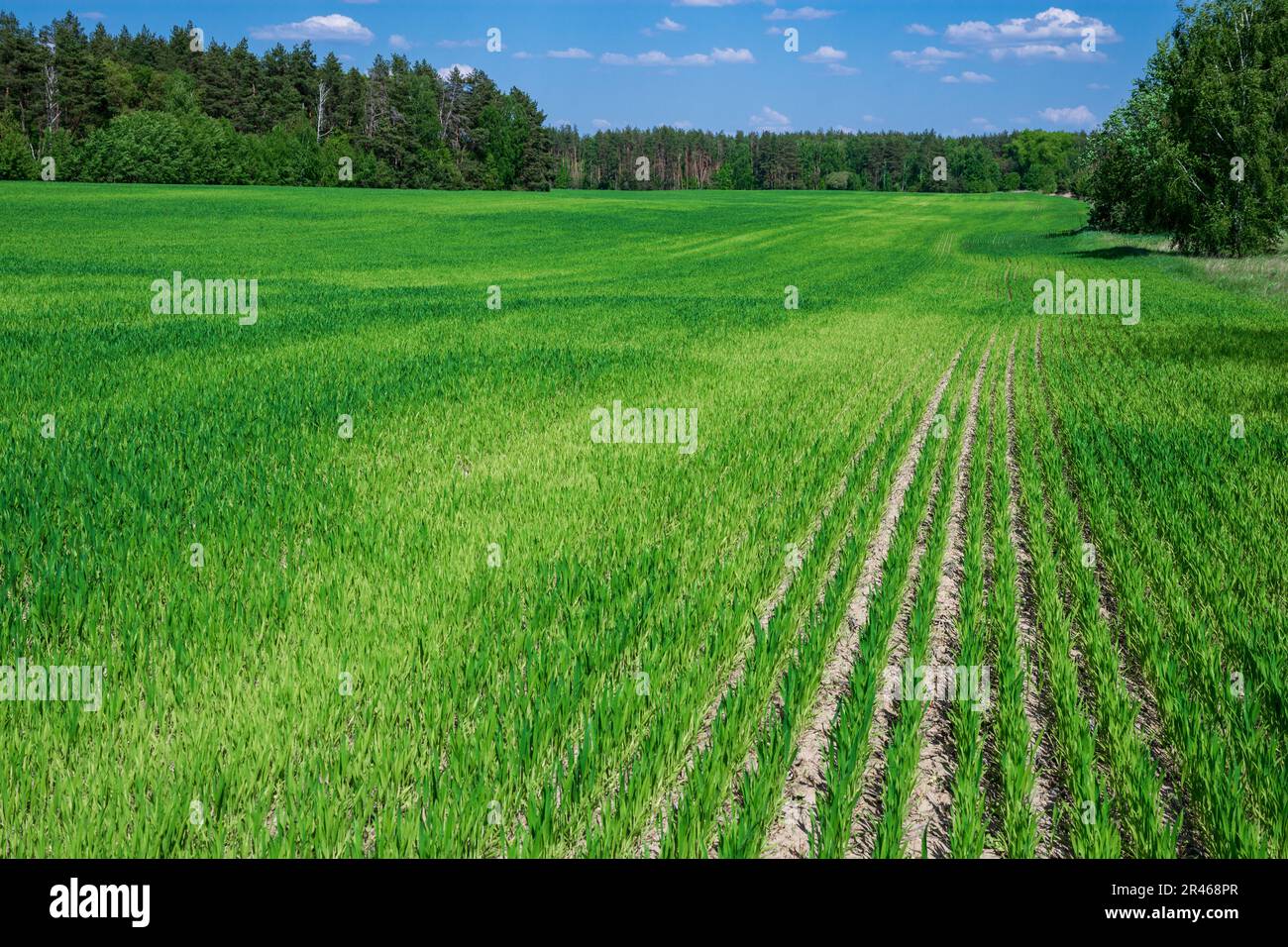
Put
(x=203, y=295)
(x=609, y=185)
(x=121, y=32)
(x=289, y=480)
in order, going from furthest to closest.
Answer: (x=609, y=185), (x=121, y=32), (x=203, y=295), (x=289, y=480)

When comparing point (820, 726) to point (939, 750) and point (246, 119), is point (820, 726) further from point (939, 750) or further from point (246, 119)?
point (246, 119)

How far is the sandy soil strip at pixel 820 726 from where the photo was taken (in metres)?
3.86

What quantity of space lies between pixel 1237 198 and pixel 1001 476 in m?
→ 37.7

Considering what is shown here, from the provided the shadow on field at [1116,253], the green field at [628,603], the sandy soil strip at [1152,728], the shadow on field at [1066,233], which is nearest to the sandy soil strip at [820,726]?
the green field at [628,603]

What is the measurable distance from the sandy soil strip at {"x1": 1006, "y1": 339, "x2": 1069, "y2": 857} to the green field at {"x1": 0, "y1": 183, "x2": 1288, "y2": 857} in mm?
26

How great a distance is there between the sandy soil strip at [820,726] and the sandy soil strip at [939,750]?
18.0 inches

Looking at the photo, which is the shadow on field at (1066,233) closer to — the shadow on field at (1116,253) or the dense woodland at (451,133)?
the dense woodland at (451,133)

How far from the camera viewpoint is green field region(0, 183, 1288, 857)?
3803 millimetres

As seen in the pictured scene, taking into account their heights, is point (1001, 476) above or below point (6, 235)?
below

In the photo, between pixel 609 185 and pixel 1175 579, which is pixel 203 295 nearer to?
pixel 1175 579

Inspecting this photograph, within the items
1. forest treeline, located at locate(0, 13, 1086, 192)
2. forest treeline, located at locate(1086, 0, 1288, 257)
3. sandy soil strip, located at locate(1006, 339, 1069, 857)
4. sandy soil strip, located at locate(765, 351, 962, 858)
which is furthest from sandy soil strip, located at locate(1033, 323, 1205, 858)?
forest treeline, located at locate(0, 13, 1086, 192)
